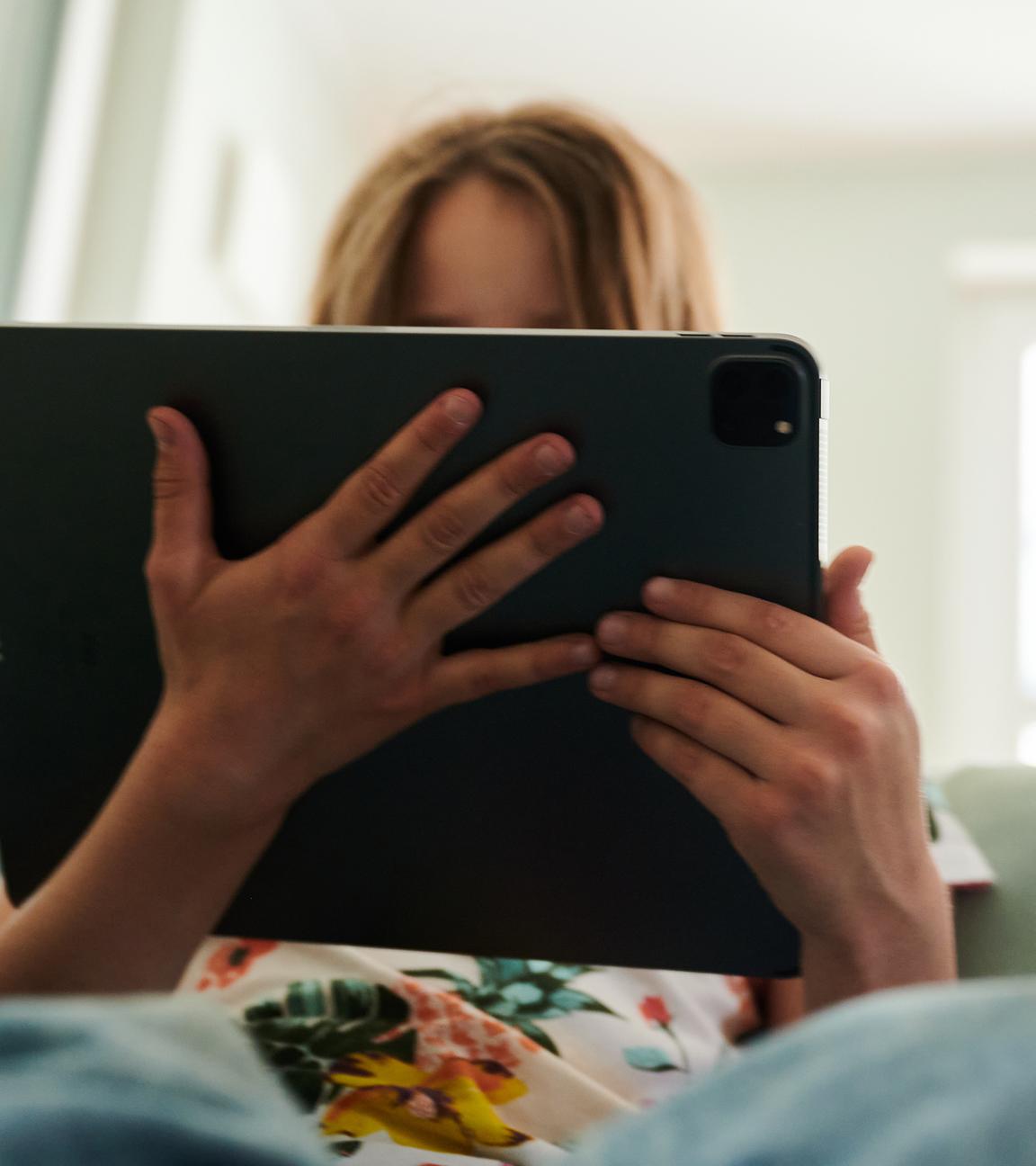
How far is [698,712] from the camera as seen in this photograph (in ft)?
1.60

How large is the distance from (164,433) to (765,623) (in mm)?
282

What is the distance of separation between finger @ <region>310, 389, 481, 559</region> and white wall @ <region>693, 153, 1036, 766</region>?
2189mm

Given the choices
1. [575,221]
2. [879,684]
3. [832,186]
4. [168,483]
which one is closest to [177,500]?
[168,483]

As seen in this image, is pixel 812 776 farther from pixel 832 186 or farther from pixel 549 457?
pixel 832 186

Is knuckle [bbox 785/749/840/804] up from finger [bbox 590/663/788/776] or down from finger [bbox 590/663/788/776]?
down

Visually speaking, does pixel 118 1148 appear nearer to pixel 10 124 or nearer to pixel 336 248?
pixel 336 248

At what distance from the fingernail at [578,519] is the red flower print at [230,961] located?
323 millimetres

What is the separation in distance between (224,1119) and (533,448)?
0.32m

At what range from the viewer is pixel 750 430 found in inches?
19.0

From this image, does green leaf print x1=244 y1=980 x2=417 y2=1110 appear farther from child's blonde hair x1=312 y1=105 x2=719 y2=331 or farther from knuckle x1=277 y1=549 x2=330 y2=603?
child's blonde hair x1=312 y1=105 x2=719 y2=331

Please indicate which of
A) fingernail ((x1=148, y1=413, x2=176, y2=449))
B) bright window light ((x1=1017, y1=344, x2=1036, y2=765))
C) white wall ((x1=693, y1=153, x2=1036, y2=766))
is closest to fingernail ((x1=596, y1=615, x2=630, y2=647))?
fingernail ((x1=148, y1=413, x2=176, y2=449))

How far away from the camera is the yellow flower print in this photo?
0.49m

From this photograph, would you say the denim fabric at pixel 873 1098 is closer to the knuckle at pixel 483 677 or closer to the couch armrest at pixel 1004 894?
the knuckle at pixel 483 677

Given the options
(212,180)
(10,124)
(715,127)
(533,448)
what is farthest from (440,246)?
(715,127)
